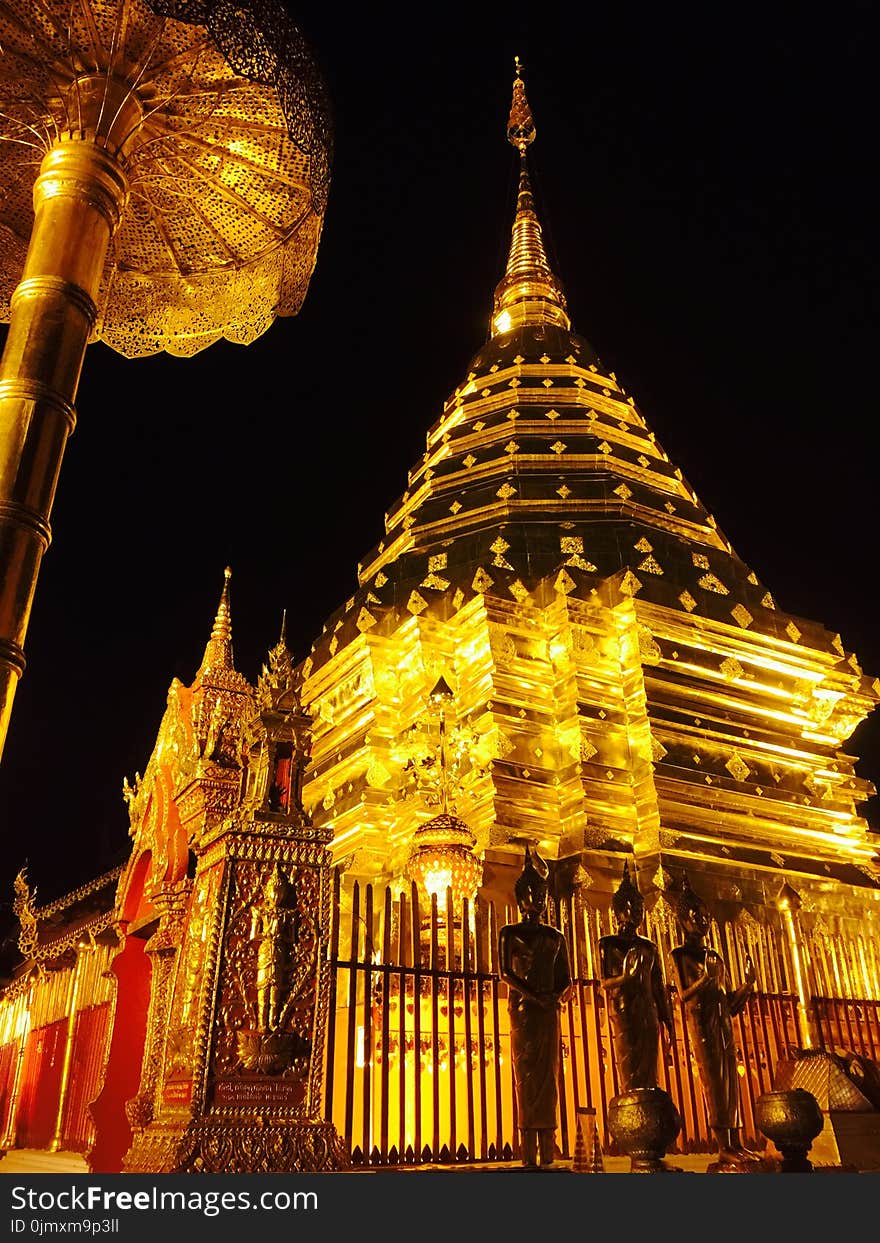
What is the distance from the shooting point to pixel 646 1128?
523 cm

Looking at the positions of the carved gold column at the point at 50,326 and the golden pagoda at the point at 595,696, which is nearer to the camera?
the carved gold column at the point at 50,326

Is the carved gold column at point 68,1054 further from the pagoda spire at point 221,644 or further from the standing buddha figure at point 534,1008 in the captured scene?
the standing buddha figure at point 534,1008

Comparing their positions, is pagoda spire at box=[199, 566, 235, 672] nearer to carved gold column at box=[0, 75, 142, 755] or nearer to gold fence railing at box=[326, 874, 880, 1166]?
gold fence railing at box=[326, 874, 880, 1166]

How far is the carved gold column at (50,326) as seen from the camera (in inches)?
168

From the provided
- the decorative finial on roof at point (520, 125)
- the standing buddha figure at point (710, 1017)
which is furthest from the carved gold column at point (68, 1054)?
the decorative finial on roof at point (520, 125)

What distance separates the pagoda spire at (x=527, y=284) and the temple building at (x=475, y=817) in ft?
7.11

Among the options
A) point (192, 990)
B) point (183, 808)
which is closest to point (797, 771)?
point (183, 808)

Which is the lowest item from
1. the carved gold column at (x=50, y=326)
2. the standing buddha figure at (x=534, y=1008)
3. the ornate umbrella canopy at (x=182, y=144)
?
the standing buddha figure at (x=534, y=1008)

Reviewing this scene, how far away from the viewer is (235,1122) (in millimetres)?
4355

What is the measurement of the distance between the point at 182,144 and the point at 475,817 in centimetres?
664

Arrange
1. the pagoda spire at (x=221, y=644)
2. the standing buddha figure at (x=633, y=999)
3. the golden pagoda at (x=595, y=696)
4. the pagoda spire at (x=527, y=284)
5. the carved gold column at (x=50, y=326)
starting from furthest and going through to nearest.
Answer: the pagoda spire at (x=527, y=284) < the golden pagoda at (x=595, y=696) < the pagoda spire at (x=221, y=644) < the standing buddha figure at (x=633, y=999) < the carved gold column at (x=50, y=326)

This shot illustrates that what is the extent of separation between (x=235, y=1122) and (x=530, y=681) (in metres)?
7.50

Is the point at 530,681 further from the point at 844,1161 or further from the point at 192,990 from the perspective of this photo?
the point at 192,990

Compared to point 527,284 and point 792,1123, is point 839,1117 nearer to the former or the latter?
point 792,1123
